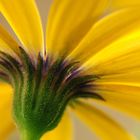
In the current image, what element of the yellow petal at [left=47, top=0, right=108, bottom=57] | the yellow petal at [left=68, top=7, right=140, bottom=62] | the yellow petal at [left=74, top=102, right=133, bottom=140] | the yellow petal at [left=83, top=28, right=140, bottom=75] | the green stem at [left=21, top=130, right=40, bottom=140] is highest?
the yellow petal at [left=47, top=0, right=108, bottom=57]

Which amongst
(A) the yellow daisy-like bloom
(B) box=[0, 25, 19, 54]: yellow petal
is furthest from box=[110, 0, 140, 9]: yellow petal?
(B) box=[0, 25, 19, 54]: yellow petal

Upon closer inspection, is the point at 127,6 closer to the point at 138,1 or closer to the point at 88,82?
the point at 138,1

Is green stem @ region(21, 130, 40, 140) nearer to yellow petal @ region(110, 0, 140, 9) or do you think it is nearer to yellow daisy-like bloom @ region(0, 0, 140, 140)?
yellow daisy-like bloom @ region(0, 0, 140, 140)

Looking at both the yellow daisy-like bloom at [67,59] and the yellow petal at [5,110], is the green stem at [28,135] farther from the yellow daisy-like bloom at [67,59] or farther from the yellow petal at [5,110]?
the yellow petal at [5,110]

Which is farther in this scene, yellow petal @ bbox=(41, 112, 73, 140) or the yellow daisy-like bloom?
yellow petal @ bbox=(41, 112, 73, 140)

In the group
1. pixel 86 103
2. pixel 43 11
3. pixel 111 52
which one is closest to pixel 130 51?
pixel 111 52

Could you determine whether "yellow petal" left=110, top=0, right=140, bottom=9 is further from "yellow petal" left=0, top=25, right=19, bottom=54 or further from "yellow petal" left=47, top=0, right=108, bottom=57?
"yellow petal" left=0, top=25, right=19, bottom=54

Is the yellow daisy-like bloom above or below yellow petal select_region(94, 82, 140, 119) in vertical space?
above
